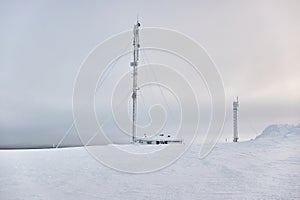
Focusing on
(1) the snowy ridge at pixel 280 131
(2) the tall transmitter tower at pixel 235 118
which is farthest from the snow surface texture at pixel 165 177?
(2) the tall transmitter tower at pixel 235 118

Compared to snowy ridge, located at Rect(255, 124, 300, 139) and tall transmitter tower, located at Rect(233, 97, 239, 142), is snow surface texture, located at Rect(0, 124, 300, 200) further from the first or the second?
tall transmitter tower, located at Rect(233, 97, 239, 142)

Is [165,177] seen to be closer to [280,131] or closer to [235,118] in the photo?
[280,131]

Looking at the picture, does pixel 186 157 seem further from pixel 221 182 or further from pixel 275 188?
pixel 275 188

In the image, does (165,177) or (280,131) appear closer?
(165,177)

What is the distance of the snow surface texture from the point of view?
8469mm

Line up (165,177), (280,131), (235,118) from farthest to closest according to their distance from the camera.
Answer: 1. (235,118)
2. (280,131)
3. (165,177)

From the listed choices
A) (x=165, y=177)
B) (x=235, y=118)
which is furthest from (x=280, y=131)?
(x=165, y=177)

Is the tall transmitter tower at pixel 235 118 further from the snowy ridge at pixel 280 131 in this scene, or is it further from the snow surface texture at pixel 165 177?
the snow surface texture at pixel 165 177

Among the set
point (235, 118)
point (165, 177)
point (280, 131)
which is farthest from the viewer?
point (235, 118)

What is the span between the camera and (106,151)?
12156 mm

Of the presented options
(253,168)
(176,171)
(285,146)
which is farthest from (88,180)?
(285,146)

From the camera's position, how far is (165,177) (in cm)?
955

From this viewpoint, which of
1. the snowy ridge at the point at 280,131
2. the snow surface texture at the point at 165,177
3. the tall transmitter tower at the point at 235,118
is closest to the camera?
the snow surface texture at the point at 165,177

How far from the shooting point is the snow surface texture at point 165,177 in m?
8.47
